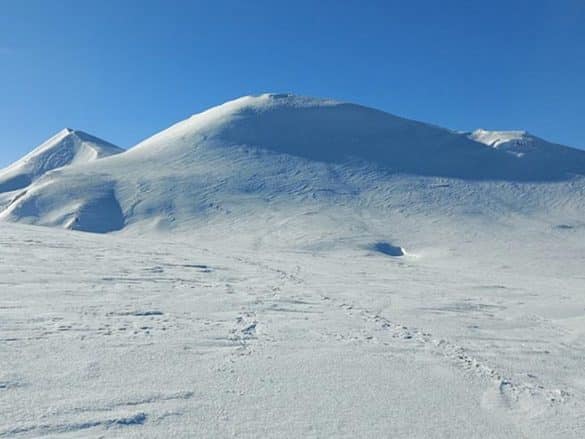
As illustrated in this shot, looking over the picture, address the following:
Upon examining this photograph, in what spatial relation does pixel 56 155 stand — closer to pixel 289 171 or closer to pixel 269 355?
pixel 289 171

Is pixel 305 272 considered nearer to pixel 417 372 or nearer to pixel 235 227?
pixel 417 372

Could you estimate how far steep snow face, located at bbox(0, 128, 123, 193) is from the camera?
7444 centimetres

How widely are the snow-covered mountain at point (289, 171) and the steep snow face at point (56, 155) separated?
22.4m

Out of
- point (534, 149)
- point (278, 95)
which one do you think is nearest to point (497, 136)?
point (534, 149)

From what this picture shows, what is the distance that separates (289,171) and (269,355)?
44.4m

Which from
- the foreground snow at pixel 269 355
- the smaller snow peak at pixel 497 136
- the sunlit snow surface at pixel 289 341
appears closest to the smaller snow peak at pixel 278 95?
the smaller snow peak at pixel 497 136

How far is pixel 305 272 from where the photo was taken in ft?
54.2

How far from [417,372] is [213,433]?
300 cm

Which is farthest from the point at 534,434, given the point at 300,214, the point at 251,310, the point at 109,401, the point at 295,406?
the point at 300,214

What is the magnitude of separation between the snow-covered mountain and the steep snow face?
2239 cm

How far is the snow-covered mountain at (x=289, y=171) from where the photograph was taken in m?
41.8

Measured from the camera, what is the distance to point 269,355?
669 centimetres

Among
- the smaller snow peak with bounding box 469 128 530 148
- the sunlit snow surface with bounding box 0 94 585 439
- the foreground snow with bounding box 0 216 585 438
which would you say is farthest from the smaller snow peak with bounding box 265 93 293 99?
the foreground snow with bounding box 0 216 585 438

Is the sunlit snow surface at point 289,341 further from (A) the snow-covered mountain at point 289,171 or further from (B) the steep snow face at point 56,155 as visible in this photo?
(B) the steep snow face at point 56,155
